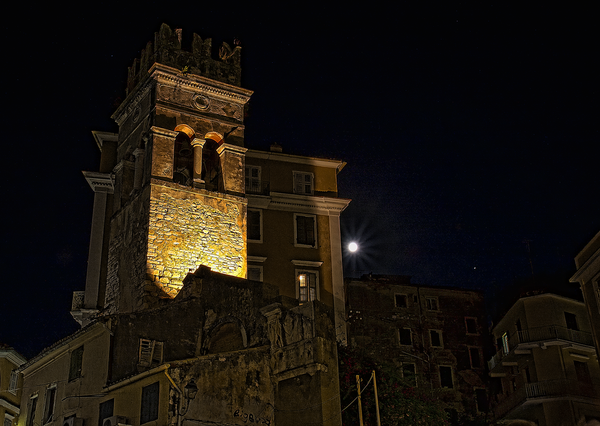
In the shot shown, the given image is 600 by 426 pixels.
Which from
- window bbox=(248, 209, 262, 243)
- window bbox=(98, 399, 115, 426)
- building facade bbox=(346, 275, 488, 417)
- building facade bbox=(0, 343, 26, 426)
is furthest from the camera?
building facade bbox=(346, 275, 488, 417)

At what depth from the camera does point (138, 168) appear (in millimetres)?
34094

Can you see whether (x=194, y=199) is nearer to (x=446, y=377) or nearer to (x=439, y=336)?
(x=439, y=336)

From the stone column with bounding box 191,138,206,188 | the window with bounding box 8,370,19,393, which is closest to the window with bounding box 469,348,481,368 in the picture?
the stone column with bounding box 191,138,206,188

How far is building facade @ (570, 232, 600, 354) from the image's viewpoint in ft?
96.1

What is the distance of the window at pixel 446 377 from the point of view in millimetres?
45594

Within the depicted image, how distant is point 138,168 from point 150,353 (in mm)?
11098

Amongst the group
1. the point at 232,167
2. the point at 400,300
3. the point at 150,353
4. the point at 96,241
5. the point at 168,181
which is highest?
the point at 232,167

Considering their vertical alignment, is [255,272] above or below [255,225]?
below

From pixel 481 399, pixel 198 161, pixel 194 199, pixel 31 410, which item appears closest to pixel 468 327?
pixel 481 399

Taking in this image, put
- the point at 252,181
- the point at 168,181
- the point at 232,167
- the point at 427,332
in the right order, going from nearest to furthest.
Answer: the point at 168,181
the point at 232,167
the point at 252,181
the point at 427,332

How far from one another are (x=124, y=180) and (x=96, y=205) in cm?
308

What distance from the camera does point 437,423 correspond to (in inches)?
1138

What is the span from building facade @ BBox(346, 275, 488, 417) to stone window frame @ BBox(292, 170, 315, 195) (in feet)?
31.4

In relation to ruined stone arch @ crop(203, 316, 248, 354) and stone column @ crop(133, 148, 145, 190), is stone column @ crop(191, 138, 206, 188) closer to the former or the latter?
stone column @ crop(133, 148, 145, 190)
